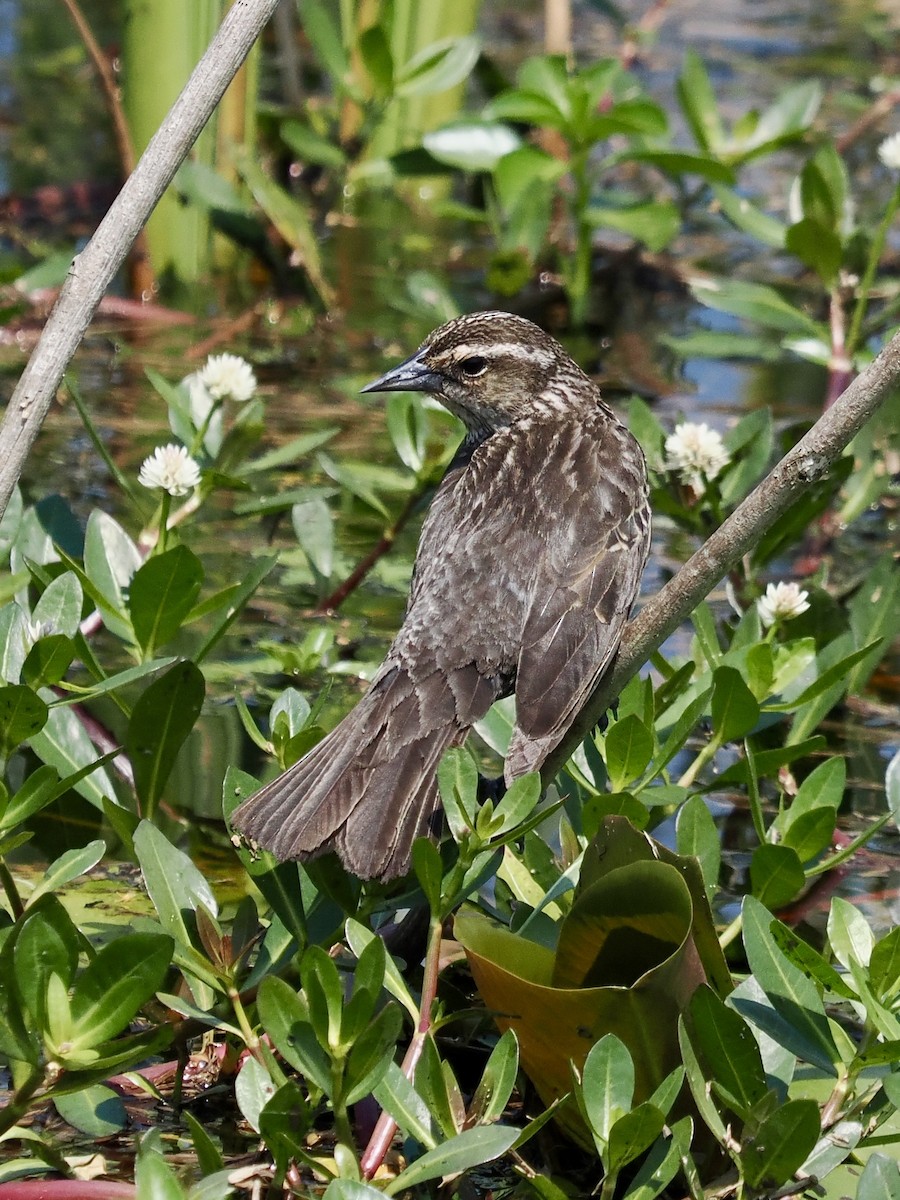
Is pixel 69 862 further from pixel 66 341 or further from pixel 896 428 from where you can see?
pixel 896 428

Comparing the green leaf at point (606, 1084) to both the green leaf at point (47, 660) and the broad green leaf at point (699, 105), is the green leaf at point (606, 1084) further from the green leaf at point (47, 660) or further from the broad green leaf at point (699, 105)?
the broad green leaf at point (699, 105)

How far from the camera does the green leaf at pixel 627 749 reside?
3.56 metres

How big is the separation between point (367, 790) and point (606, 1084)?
0.82 metres

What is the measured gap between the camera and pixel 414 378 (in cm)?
495

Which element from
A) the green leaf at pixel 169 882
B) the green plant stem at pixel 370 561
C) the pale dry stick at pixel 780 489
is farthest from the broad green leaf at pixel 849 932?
the green plant stem at pixel 370 561

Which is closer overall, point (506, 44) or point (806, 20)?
point (506, 44)

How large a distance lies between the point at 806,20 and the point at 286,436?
7.40m

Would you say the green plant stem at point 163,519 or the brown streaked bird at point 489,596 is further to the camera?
the green plant stem at point 163,519

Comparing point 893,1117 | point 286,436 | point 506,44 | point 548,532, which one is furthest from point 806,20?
point 893,1117

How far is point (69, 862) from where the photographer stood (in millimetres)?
3115

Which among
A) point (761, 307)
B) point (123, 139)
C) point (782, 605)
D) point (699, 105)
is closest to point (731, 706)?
point (782, 605)

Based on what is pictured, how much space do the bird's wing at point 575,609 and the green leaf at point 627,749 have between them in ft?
0.44

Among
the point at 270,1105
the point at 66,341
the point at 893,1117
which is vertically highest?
the point at 66,341

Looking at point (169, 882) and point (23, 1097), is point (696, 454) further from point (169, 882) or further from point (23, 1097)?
point (23, 1097)
